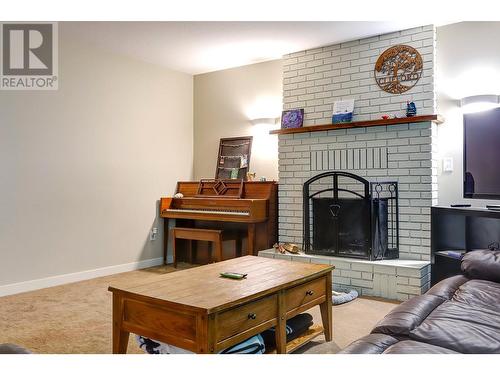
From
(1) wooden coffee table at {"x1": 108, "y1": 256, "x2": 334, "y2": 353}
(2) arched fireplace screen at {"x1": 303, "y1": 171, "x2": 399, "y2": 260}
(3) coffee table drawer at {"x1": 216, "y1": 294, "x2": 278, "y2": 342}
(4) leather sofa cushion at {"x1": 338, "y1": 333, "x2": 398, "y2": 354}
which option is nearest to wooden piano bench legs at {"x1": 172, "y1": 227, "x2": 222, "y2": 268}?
(2) arched fireplace screen at {"x1": 303, "y1": 171, "x2": 399, "y2": 260}

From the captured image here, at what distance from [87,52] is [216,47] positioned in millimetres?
1346

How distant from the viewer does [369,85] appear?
417 centimetres

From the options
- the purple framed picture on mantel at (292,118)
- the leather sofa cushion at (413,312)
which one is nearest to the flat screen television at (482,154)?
the leather sofa cushion at (413,312)

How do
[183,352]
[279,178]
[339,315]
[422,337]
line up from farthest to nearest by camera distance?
[279,178], [339,315], [183,352], [422,337]

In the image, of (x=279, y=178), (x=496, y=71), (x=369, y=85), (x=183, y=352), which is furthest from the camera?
(x=279, y=178)

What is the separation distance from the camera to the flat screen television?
3.40 meters

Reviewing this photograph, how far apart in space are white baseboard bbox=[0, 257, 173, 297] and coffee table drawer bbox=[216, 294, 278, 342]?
2824 mm

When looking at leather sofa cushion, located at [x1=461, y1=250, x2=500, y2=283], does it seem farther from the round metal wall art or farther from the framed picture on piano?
the framed picture on piano

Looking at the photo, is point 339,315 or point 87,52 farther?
point 87,52

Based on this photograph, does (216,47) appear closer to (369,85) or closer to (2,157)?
(369,85)

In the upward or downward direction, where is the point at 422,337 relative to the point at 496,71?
downward

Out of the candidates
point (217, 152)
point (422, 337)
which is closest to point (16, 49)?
point (217, 152)

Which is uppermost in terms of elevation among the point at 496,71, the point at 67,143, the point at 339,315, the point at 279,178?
the point at 496,71

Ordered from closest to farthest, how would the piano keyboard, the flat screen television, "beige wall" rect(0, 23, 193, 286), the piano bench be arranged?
the flat screen television < "beige wall" rect(0, 23, 193, 286) < the piano keyboard < the piano bench
